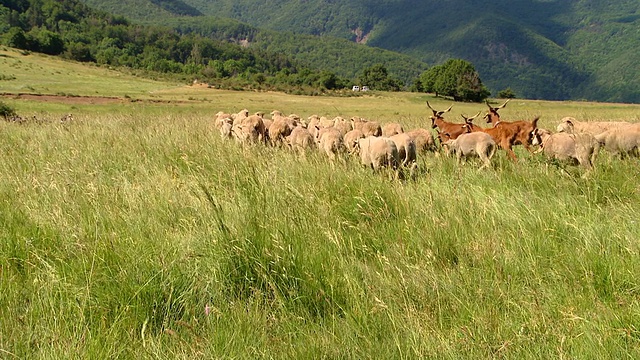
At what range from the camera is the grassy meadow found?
250 centimetres

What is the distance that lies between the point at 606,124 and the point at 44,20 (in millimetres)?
173630

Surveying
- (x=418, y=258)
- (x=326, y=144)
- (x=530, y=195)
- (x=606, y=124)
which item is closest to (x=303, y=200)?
(x=418, y=258)

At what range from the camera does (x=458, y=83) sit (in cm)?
9094

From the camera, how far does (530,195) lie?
513 cm

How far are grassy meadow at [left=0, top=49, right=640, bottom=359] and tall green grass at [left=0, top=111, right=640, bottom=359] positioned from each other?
0.6 inches

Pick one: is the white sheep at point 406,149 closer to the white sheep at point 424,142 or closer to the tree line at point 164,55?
the white sheep at point 424,142

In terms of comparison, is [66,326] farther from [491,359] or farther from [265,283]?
[491,359]

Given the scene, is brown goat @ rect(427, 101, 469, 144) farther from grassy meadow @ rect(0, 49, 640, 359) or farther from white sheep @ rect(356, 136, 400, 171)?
grassy meadow @ rect(0, 49, 640, 359)

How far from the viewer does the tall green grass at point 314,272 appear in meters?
2.50

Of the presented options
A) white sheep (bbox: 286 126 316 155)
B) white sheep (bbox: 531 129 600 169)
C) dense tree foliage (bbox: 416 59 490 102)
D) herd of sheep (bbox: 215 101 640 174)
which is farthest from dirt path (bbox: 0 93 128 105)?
dense tree foliage (bbox: 416 59 490 102)

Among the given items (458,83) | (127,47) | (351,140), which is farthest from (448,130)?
(127,47)

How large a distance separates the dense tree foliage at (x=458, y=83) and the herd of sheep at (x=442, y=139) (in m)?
80.6

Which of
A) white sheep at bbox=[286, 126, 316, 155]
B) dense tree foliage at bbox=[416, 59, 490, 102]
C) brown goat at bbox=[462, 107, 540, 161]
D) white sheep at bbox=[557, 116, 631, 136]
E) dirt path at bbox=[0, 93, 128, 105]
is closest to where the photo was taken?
white sheep at bbox=[286, 126, 316, 155]

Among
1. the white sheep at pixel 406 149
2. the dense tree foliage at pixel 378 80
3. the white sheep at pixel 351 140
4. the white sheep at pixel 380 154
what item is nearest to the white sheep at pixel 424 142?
the white sheep at pixel 351 140
